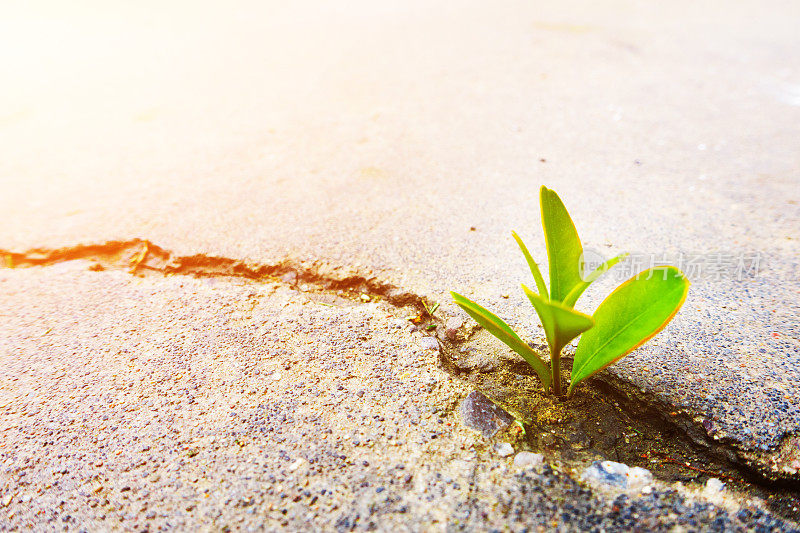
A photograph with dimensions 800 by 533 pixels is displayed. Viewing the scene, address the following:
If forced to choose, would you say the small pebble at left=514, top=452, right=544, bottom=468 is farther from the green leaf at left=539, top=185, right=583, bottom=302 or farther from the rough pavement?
the green leaf at left=539, top=185, right=583, bottom=302

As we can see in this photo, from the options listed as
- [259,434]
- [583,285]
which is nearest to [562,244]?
[583,285]

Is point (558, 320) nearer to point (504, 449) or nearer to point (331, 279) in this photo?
point (504, 449)

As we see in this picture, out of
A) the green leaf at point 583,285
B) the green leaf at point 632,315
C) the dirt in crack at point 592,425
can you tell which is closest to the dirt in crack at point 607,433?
the dirt in crack at point 592,425

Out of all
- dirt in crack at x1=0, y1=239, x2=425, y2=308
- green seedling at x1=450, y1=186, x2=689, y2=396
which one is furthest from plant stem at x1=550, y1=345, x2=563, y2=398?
dirt in crack at x1=0, y1=239, x2=425, y2=308

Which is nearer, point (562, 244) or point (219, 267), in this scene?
point (562, 244)

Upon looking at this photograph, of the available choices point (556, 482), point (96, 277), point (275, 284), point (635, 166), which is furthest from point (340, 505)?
point (635, 166)

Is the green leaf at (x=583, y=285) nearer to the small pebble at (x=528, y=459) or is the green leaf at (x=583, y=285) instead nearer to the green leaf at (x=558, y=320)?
the green leaf at (x=558, y=320)
